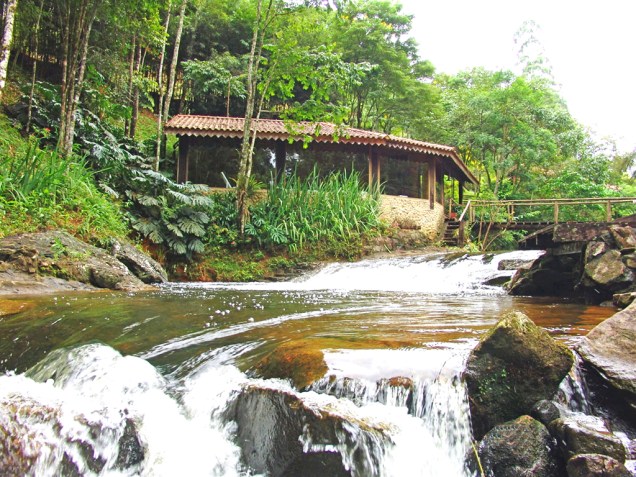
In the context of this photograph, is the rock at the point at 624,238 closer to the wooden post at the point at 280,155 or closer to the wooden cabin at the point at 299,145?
the wooden cabin at the point at 299,145

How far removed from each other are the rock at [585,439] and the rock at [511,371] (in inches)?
11.5

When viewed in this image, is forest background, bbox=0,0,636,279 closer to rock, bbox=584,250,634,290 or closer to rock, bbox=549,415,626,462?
rock, bbox=584,250,634,290

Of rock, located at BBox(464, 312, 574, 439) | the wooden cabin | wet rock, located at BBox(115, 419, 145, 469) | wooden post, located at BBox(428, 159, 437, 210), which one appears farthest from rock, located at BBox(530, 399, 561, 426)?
wooden post, located at BBox(428, 159, 437, 210)

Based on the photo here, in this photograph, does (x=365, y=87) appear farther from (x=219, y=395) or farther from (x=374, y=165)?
(x=219, y=395)

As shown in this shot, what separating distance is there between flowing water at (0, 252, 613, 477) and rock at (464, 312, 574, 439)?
110 mm

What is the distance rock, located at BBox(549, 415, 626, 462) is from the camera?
233 centimetres

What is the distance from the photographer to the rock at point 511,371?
110 inches

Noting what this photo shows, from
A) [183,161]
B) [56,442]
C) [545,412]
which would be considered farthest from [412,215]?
[56,442]

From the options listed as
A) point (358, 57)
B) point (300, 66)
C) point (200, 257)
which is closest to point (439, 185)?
point (358, 57)

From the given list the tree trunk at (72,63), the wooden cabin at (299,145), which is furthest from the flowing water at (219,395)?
the wooden cabin at (299,145)

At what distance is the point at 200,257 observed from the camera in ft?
41.4

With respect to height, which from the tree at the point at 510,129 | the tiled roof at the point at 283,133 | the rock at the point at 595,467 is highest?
the tree at the point at 510,129

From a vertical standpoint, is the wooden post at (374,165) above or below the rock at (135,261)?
above

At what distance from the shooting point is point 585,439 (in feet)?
7.73
